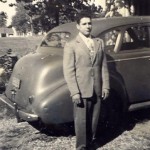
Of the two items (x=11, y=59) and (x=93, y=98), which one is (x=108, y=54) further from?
(x=11, y=59)

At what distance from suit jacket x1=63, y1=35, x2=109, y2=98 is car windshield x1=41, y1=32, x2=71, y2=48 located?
1.68m

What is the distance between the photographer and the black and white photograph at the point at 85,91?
4754 mm

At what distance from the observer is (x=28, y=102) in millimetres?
5770

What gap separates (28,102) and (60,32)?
159cm

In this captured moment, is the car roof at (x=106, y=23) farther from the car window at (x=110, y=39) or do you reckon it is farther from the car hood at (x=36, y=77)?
the car hood at (x=36, y=77)

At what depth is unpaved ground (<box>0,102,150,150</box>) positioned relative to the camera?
5.55 m

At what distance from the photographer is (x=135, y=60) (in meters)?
6.20

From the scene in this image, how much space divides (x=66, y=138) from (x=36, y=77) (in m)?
1.16

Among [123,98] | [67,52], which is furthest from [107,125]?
[67,52]

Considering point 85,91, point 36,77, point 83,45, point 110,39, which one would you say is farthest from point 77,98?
point 110,39

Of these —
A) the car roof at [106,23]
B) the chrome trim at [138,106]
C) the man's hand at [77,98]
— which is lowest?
the chrome trim at [138,106]

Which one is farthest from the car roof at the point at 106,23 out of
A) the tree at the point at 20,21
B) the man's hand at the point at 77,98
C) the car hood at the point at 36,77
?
the tree at the point at 20,21

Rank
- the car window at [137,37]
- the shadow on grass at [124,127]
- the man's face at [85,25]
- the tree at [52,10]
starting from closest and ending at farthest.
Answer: the man's face at [85,25], the shadow on grass at [124,127], the car window at [137,37], the tree at [52,10]

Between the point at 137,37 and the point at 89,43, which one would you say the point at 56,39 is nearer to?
the point at 137,37
